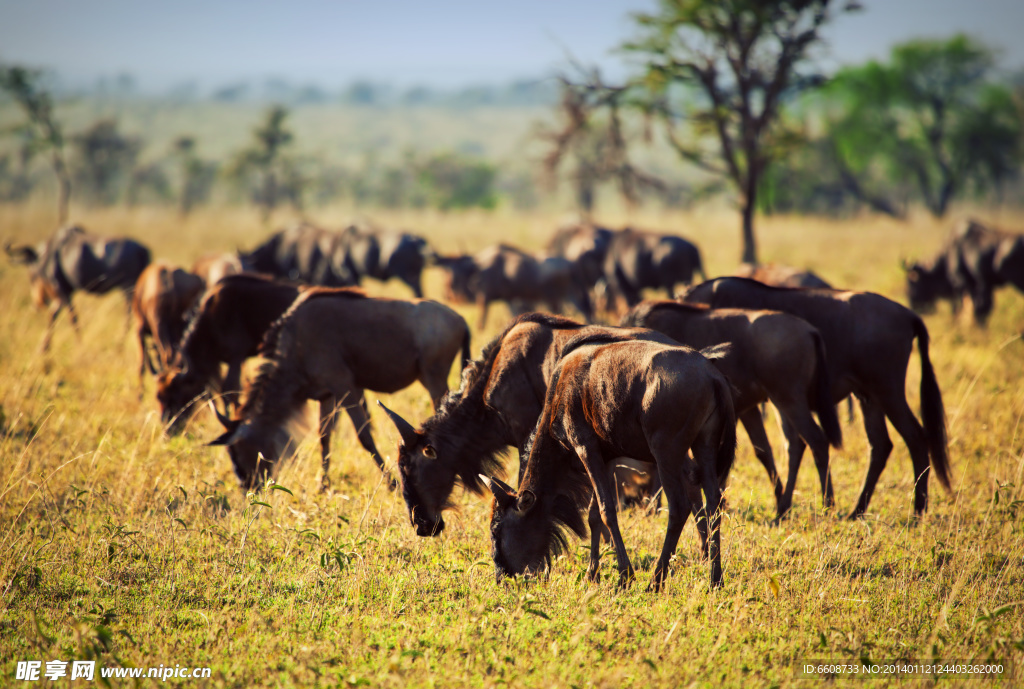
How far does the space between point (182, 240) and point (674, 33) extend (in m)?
17.3

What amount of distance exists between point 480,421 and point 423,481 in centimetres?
56

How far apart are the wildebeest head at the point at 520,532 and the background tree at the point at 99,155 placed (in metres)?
50.6

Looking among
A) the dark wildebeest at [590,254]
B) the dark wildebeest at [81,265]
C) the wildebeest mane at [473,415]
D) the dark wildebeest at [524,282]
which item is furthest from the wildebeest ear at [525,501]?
the dark wildebeest at [590,254]

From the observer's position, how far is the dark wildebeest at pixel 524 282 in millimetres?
14344

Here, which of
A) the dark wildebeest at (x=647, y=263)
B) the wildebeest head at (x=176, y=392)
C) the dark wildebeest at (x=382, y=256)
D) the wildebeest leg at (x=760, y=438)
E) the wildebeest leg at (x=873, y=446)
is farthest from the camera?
the dark wildebeest at (x=382, y=256)

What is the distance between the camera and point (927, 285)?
1450 centimetres

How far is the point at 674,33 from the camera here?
16.8 metres

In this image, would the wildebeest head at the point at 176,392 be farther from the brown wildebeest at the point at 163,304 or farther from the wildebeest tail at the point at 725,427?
the wildebeest tail at the point at 725,427

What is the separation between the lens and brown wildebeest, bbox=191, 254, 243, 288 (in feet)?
32.3

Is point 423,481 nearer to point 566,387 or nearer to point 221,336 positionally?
point 566,387

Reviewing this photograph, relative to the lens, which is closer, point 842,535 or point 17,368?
point 842,535

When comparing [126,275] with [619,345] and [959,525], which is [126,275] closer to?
[619,345]

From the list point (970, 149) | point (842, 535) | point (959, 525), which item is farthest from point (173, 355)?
point (970, 149)

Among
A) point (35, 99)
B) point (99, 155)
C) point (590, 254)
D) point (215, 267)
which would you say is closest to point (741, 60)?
A: point (590, 254)
